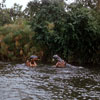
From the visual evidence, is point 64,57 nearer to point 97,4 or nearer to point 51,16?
point 51,16

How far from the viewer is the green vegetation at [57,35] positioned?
22422mm

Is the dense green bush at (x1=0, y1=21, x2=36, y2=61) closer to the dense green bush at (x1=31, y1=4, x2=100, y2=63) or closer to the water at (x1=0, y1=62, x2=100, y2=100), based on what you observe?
the dense green bush at (x1=31, y1=4, x2=100, y2=63)

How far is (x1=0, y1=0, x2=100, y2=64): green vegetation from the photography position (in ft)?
73.6

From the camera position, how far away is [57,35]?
75.7ft

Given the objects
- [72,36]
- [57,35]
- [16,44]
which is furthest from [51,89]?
[16,44]

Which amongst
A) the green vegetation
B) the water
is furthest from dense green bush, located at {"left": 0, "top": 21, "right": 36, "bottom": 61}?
the water

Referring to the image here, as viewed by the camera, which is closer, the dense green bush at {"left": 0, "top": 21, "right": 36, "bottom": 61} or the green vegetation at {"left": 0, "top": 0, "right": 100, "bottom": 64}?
the green vegetation at {"left": 0, "top": 0, "right": 100, "bottom": 64}

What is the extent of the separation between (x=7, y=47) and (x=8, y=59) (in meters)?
1.17

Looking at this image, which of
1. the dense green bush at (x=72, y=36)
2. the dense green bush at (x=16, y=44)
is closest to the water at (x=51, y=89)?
the dense green bush at (x=72, y=36)

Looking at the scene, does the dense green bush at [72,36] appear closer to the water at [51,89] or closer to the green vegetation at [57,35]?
the green vegetation at [57,35]

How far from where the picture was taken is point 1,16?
35406mm

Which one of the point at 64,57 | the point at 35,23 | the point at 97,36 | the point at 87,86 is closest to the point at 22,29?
the point at 35,23

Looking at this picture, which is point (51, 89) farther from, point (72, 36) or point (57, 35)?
point (57, 35)

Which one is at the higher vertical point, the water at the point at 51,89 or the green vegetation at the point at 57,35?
the green vegetation at the point at 57,35
